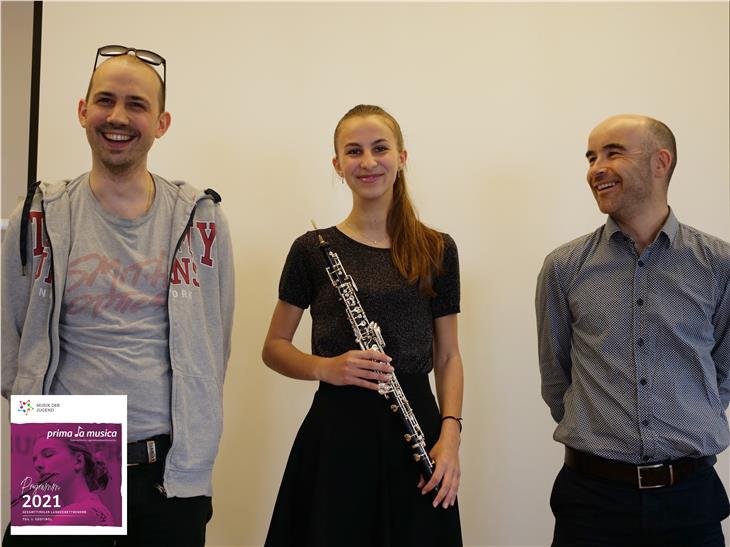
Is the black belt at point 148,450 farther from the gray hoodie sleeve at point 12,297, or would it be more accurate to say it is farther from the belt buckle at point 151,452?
the gray hoodie sleeve at point 12,297

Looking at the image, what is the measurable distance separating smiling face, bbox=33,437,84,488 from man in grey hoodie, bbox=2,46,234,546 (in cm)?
17

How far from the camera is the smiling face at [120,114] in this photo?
1570mm

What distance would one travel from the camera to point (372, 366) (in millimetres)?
1680

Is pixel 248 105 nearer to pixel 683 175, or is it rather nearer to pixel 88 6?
pixel 88 6

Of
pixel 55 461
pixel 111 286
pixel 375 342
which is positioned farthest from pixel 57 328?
pixel 375 342

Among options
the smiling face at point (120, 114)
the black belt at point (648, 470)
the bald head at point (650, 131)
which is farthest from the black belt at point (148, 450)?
the bald head at point (650, 131)

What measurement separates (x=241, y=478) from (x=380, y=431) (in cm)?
89

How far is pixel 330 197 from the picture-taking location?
2.44m

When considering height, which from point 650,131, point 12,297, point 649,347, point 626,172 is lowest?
point 649,347

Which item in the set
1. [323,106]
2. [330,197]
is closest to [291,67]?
[323,106]

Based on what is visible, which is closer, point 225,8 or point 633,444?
point 633,444

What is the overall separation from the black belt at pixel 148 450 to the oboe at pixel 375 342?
511 millimetres

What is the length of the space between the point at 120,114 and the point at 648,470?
1488 mm

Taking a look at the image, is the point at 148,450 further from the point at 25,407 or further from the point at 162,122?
the point at 162,122
